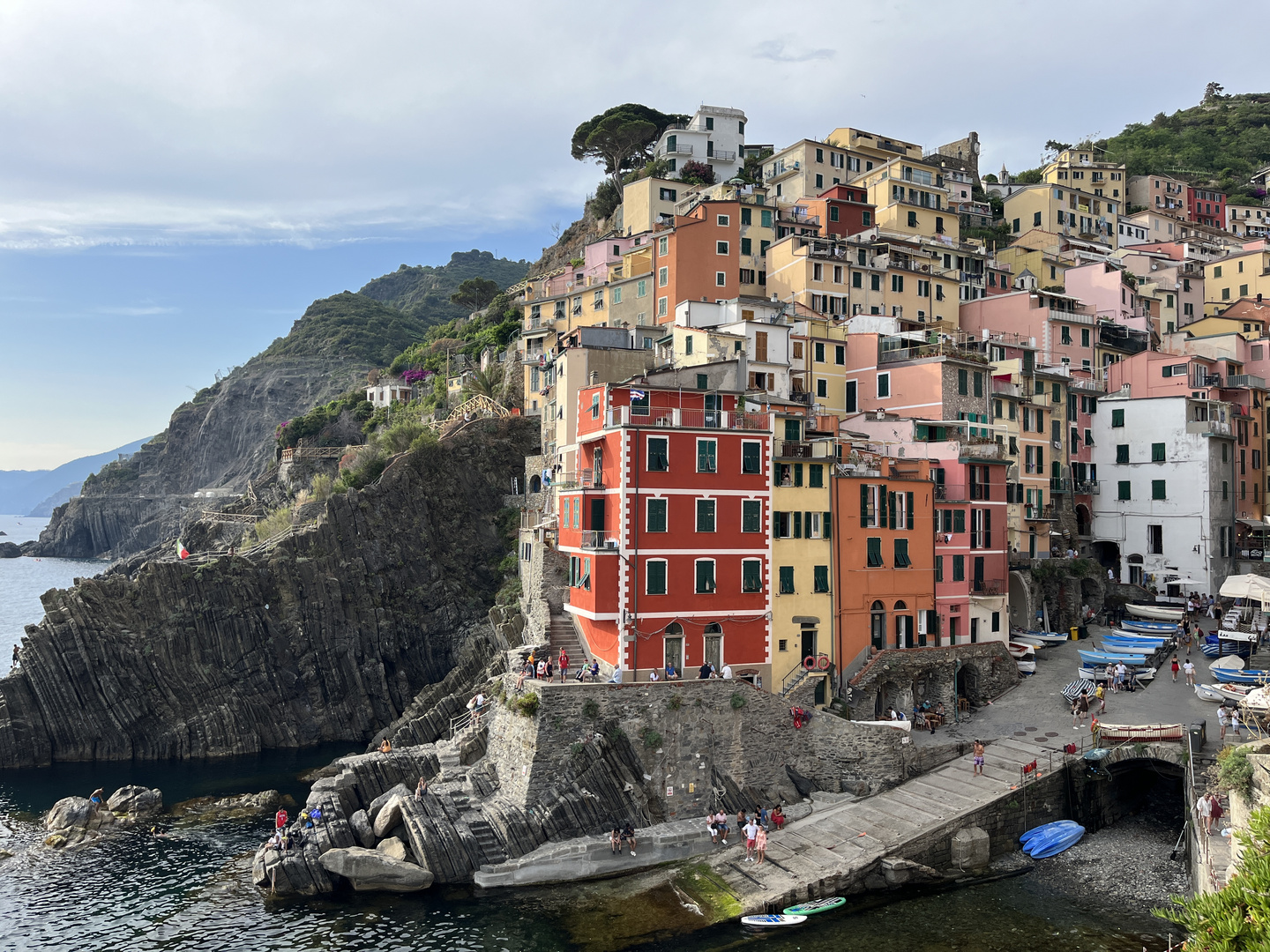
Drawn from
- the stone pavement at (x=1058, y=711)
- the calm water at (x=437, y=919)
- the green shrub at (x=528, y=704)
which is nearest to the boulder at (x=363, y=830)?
the calm water at (x=437, y=919)

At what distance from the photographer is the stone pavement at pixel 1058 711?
38.8m

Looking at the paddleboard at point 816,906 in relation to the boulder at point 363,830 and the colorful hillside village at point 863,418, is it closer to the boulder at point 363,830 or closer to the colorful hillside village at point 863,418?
the colorful hillside village at point 863,418

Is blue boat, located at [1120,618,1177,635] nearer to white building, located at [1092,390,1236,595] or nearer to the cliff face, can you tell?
white building, located at [1092,390,1236,595]

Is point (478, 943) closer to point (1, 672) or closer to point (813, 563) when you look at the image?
point (813, 563)

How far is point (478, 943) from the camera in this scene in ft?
A: 95.7

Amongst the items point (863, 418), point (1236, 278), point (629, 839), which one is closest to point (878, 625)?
point (863, 418)

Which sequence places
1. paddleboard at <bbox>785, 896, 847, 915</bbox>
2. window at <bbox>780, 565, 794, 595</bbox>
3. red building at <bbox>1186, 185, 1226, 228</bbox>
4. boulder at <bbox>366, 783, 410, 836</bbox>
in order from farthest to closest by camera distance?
red building at <bbox>1186, 185, 1226, 228</bbox>, window at <bbox>780, 565, 794, 595</bbox>, boulder at <bbox>366, 783, 410, 836</bbox>, paddleboard at <bbox>785, 896, 847, 915</bbox>

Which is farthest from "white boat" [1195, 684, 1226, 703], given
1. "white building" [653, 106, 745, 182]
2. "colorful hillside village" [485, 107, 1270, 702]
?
"white building" [653, 106, 745, 182]

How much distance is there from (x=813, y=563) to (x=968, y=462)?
11400 millimetres

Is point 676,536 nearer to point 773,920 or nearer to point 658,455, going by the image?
point 658,455

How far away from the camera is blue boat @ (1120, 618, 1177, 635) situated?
5000cm

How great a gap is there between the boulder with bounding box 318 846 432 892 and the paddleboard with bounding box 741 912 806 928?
1168cm

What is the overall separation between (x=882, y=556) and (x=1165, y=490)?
28295 mm

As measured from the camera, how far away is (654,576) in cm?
3878
